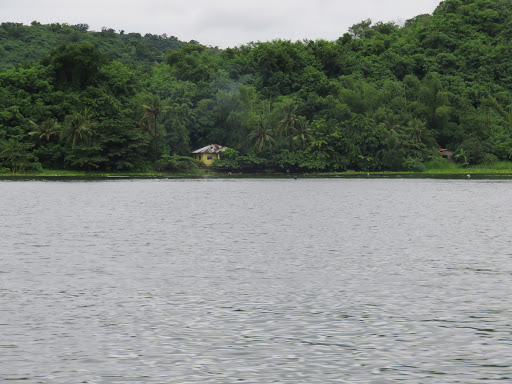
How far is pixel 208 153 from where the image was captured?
163125 millimetres

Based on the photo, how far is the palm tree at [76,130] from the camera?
13638cm

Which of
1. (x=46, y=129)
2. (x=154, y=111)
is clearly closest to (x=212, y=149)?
(x=154, y=111)

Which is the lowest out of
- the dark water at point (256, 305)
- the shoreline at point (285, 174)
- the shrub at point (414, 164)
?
the dark water at point (256, 305)

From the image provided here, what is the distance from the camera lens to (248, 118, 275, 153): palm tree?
15475cm

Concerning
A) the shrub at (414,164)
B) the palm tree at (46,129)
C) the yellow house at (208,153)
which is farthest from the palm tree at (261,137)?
the palm tree at (46,129)

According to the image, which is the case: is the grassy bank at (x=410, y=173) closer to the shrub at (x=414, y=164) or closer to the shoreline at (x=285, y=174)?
the shoreline at (x=285, y=174)

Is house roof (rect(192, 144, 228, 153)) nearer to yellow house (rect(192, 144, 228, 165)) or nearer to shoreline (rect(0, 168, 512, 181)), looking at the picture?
yellow house (rect(192, 144, 228, 165))

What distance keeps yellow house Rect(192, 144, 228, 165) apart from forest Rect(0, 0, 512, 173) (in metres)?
3.53

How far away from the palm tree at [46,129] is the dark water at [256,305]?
334 feet

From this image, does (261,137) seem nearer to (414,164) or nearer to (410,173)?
(414,164)

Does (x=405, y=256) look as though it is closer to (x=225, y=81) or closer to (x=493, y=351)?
(x=493, y=351)

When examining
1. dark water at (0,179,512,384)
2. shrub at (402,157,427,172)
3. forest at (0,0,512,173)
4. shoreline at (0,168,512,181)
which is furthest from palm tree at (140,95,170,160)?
dark water at (0,179,512,384)

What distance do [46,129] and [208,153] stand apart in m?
40.0

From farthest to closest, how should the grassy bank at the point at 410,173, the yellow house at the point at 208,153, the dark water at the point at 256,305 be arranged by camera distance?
the yellow house at the point at 208,153 < the grassy bank at the point at 410,173 < the dark water at the point at 256,305
